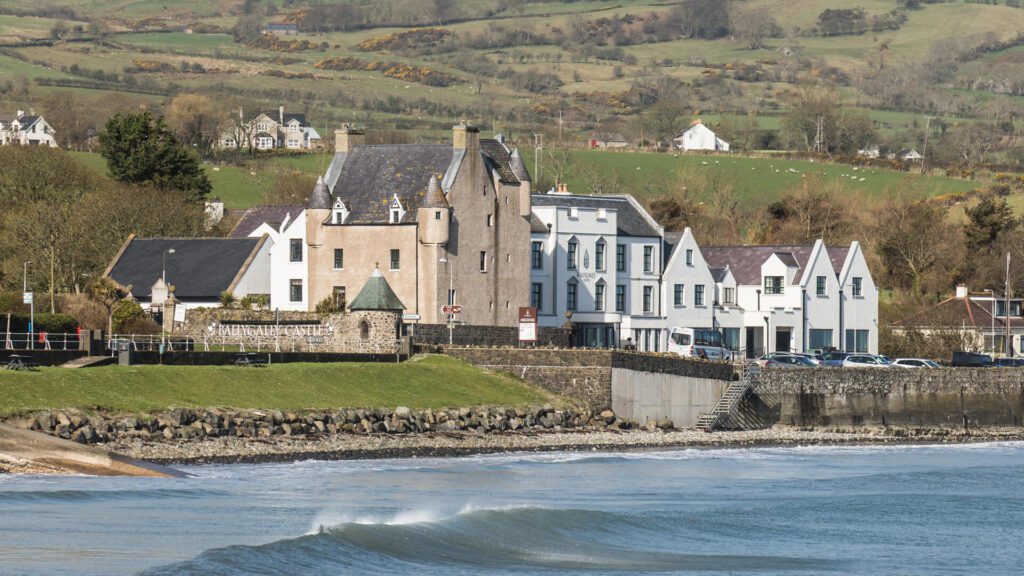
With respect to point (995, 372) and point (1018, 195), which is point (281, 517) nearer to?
point (995, 372)

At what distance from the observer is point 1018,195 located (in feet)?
522

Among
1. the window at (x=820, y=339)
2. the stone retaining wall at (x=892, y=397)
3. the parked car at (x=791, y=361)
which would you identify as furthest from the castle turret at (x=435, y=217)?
the window at (x=820, y=339)

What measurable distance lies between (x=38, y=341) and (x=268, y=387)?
8.65 meters

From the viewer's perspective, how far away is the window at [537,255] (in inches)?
3509

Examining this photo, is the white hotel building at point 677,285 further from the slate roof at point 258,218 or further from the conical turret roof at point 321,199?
the slate roof at point 258,218

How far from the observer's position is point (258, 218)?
115 metres

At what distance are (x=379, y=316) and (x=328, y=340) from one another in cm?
261

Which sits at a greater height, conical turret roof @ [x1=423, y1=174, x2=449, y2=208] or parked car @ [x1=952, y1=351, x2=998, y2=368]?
conical turret roof @ [x1=423, y1=174, x2=449, y2=208]

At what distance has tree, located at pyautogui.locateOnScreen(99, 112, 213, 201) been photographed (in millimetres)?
118500

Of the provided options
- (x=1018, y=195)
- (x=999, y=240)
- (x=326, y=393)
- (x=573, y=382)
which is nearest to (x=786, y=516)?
(x=326, y=393)

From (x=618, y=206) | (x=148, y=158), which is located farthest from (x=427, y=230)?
(x=148, y=158)

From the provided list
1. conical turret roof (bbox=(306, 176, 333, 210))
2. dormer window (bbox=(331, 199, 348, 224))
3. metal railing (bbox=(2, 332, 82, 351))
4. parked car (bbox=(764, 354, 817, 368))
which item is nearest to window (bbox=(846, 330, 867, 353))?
parked car (bbox=(764, 354, 817, 368))

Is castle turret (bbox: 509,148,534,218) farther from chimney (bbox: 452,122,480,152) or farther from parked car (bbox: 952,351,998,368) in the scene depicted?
parked car (bbox: 952,351,998,368)

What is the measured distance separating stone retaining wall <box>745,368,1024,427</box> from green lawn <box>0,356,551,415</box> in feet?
39.9
